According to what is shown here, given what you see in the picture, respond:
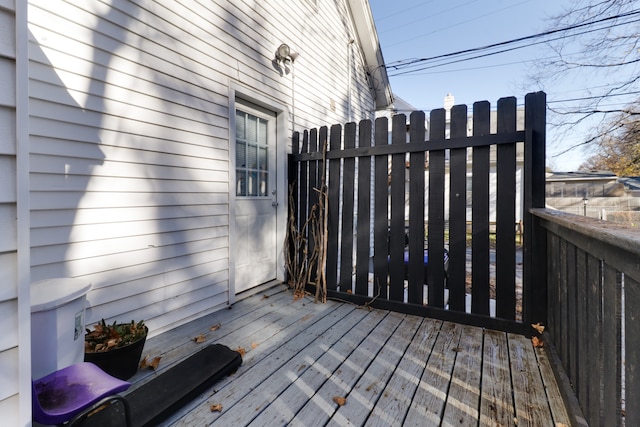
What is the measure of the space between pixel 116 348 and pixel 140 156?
128cm

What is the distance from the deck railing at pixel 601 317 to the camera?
82cm

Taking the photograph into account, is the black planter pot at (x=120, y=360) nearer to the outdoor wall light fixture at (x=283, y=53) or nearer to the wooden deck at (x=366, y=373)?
the wooden deck at (x=366, y=373)

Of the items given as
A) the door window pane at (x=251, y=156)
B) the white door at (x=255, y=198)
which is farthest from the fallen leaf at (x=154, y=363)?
the door window pane at (x=251, y=156)

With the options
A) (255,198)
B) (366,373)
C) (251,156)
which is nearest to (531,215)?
(366,373)

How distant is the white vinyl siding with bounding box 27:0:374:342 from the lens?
1.72 meters

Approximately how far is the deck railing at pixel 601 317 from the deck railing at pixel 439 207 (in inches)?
24.0

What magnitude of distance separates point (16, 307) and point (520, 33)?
31.2 ft

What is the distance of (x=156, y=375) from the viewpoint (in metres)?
1.73

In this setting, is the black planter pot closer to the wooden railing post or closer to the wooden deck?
the wooden deck

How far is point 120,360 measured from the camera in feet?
5.44

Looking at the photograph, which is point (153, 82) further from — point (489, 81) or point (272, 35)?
point (489, 81)

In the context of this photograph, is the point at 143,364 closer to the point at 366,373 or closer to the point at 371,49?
the point at 366,373

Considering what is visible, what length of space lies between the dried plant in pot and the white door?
1298 millimetres

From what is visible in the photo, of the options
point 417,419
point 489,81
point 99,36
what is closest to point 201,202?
point 99,36
